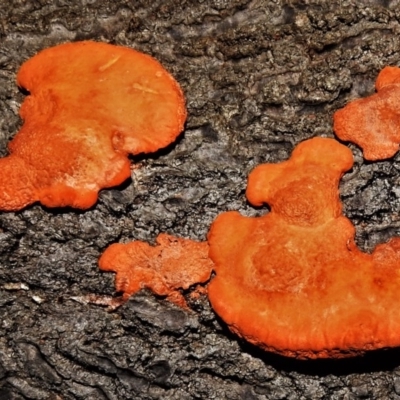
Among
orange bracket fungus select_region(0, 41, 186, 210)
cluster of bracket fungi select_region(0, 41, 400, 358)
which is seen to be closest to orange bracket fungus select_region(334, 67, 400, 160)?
cluster of bracket fungi select_region(0, 41, 400, 358)

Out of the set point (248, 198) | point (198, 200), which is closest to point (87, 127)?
point (198, 200)

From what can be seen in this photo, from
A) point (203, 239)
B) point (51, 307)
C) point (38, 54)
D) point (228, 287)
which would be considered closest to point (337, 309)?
point (228, 287)

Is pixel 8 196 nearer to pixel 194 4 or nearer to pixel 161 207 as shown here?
pixel 161 207

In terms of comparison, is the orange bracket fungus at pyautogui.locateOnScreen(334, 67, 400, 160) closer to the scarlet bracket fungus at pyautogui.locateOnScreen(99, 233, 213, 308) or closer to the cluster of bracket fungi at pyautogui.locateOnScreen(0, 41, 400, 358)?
the cluster of bracket fungi at pyautogui.locateOnScreen(0, 41, 400, 358)

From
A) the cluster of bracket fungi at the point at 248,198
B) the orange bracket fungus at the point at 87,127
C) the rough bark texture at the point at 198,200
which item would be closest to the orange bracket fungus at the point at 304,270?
the cluster of bracket fungi at the point at 248,198

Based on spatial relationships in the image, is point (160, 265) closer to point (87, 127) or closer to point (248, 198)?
point (248, 198)

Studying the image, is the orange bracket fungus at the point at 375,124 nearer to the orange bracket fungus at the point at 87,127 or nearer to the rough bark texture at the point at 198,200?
the rough bark texture at the point at 198,200
